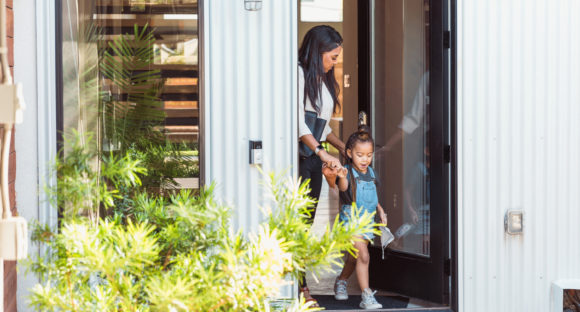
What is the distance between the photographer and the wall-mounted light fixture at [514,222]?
13.6ft

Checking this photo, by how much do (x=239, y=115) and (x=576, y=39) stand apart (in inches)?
73.4

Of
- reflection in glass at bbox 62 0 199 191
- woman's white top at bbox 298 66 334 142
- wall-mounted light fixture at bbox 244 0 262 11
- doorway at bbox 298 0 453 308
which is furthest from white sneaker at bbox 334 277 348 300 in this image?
wall-mounted light fixture at bbox 244 0 262 11

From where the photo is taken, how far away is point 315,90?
14.6 feet

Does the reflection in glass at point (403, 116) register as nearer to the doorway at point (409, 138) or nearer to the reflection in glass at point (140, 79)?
the doorway at point (409, 138)

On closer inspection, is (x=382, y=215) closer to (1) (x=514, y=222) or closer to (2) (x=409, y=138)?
(2) (x=409, y=138)

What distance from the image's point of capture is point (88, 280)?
7.25 feet

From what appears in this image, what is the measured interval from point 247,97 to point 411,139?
122cm

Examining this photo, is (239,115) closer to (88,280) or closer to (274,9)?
(274,9)

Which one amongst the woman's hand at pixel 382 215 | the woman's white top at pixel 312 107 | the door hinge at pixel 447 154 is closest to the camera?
the door hinge at pixel 447 154

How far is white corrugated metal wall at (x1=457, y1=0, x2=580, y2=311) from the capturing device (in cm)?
411

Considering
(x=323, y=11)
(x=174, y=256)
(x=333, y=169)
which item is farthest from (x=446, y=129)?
(x=323, y=11)

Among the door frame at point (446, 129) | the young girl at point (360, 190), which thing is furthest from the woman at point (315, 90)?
the door frame at point (446, 129)

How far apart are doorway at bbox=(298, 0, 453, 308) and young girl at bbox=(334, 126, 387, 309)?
0.81 ft

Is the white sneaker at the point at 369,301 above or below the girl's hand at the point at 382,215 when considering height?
below
